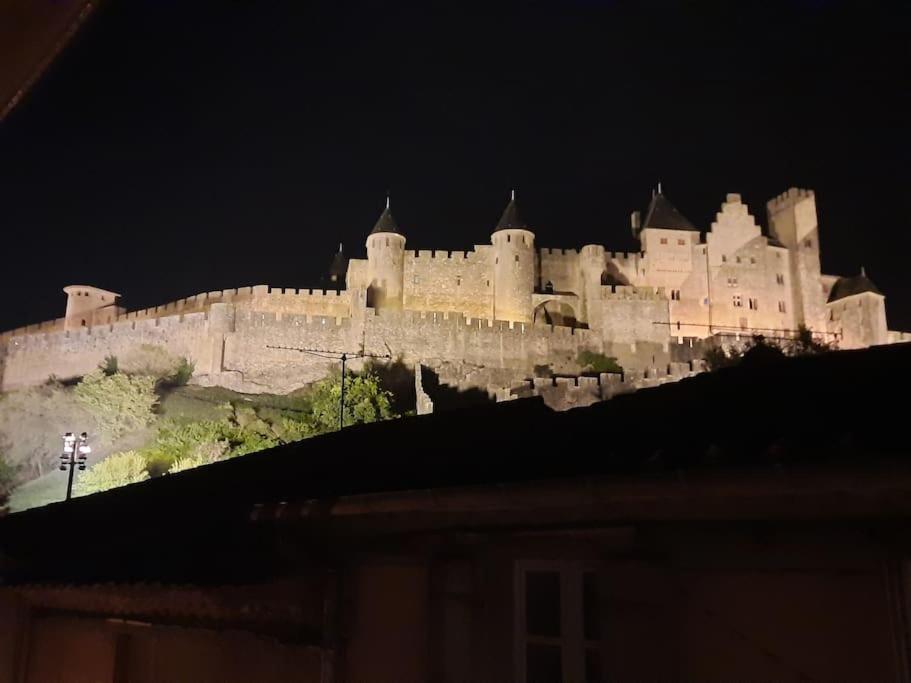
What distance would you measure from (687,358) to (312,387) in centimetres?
1774

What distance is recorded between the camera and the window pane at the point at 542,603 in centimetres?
342

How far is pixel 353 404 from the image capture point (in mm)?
31750

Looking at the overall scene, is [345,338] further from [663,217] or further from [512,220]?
[663,217]

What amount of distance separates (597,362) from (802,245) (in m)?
18.4

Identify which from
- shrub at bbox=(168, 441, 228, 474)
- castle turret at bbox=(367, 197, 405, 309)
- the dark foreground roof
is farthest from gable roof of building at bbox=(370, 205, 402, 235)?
the dark foreground roof

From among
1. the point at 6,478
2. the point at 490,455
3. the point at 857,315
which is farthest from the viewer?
the point at 857,315

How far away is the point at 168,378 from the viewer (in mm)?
38781

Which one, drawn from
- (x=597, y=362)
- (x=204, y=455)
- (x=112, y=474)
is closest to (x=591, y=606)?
(x=204, y=455)

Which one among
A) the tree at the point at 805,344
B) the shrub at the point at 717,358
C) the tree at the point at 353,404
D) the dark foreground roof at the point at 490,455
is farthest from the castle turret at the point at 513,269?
the dark foreground roof at the point at 490,455

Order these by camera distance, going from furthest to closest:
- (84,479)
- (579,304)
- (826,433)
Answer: (579,304), (84,479), (826,433)

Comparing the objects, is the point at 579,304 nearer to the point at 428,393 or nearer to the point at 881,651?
the point at 428,393

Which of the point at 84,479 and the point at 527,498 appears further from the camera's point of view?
the point at 84,479

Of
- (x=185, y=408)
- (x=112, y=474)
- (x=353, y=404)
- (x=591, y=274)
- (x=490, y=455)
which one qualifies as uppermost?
(x=591, y=274)

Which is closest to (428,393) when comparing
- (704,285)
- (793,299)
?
(704,285)
